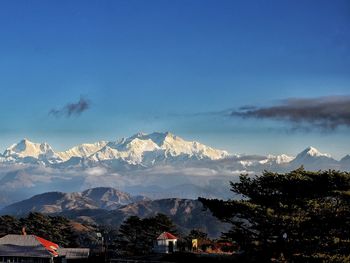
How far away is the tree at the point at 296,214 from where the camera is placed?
52.1 metres

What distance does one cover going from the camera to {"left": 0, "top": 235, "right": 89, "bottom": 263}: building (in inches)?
3740

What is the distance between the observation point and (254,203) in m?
55.5

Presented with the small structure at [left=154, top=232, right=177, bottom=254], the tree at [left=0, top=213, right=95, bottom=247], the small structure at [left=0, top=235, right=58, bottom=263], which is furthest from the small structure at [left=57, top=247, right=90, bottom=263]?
the tree at [left=0, top=213, right=95, bottom=247]

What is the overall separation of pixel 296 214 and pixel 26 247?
62216 mm

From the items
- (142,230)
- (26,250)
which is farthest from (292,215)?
(142,230)

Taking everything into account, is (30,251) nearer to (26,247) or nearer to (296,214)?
(26,247)

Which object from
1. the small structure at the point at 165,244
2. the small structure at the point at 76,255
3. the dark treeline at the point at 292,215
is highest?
the dark treeline at the point at 292,215

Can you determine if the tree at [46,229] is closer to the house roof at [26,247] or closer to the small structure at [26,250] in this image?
the house roof at [26,247]

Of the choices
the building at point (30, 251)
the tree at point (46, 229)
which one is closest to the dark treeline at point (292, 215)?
the building at point (30, 251)

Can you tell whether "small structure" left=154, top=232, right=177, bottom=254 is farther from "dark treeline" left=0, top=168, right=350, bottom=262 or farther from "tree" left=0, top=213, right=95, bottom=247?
"tree" left=0, top=213, right=95, bottom=247

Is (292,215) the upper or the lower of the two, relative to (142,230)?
upper

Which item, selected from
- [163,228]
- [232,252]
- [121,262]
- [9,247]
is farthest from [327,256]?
[163,228]

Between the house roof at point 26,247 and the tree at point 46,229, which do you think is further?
the tree at point 46,229

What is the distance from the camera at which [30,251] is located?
323ft
